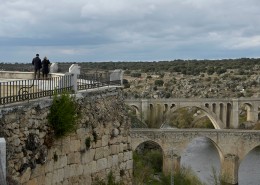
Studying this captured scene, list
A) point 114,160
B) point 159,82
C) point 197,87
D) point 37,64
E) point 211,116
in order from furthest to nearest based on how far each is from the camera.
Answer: point 159,82 → point 197,87 → point 211,116 → point 37,64 → point 114,160

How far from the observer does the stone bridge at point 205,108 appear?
3800 centimetres

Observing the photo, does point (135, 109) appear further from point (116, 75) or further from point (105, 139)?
point (105, 139)

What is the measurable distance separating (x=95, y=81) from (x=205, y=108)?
33.0 meters

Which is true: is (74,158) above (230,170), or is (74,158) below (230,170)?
above

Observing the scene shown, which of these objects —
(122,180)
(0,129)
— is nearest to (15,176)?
(0,129)

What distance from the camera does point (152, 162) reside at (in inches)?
1120

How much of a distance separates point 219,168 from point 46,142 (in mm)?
23299

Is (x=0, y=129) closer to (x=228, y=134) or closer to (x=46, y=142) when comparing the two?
(x=46, y=142)

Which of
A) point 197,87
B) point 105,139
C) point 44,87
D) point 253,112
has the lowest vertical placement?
point 253,112

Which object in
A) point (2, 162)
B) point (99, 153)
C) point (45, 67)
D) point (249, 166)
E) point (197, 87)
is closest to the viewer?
point (2, 162)

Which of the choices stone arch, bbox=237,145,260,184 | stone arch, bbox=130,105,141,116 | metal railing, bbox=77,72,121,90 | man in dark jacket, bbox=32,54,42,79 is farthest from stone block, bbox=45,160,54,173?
stone arch, bbox=130,105,141,116

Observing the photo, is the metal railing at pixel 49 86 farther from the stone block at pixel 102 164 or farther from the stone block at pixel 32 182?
the stone block at pixel 102 164

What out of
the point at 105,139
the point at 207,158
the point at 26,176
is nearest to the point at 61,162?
the point at 26,176

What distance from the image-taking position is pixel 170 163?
27094mm
